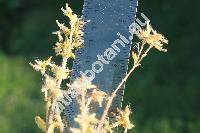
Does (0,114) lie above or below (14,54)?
below

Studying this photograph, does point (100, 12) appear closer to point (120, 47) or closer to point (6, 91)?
point (120, 47)

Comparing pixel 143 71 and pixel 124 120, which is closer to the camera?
pixel 124 120

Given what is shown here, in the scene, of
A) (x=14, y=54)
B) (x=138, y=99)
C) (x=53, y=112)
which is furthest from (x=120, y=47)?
(x=14, y=54)

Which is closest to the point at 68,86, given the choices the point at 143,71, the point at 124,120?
the point at 124,120

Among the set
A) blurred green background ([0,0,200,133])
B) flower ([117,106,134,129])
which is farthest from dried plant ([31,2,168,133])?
blurred green background ([0,0,200,133])

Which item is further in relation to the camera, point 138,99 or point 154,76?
point 154,76

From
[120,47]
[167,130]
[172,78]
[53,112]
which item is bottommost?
[53,112]

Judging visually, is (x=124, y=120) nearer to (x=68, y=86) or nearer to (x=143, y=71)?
(x=68, y=86)

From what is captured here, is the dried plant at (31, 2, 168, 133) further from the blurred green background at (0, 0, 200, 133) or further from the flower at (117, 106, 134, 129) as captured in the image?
the blurred green background at (0, 0, 200, 133)
